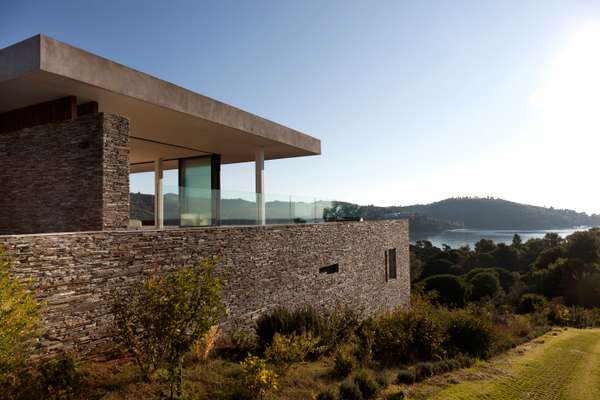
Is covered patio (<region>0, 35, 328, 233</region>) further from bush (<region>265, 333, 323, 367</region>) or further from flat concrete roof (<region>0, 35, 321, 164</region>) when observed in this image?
bush (<region>265, 333, 323, 367</region>)

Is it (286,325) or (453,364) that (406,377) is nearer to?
(453,364)

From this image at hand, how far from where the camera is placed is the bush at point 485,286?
33188mm

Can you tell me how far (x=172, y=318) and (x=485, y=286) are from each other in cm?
3434

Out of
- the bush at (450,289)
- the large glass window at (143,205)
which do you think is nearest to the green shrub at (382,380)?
the large glass window at (143,205)

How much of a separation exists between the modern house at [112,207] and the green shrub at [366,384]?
3.70 metres

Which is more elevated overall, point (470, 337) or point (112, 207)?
point (112, 207)

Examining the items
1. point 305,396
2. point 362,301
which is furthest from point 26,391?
point 362,301

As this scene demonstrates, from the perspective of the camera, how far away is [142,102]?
9062mm

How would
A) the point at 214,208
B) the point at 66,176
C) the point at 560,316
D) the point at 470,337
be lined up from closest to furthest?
the point at 66,176, the point at 470,337, the point at 214,208, the point at 560,316

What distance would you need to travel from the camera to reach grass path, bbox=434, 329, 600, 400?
22.9 feet

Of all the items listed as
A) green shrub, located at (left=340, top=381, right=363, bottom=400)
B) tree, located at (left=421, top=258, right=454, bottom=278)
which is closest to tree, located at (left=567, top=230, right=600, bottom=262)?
tree, located at (left=421, top=258, right=454, bottom=278)

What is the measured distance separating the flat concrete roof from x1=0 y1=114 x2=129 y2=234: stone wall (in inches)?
32.8

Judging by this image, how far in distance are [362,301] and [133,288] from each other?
10.5m

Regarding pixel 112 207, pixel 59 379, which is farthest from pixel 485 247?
pixel 59 379
